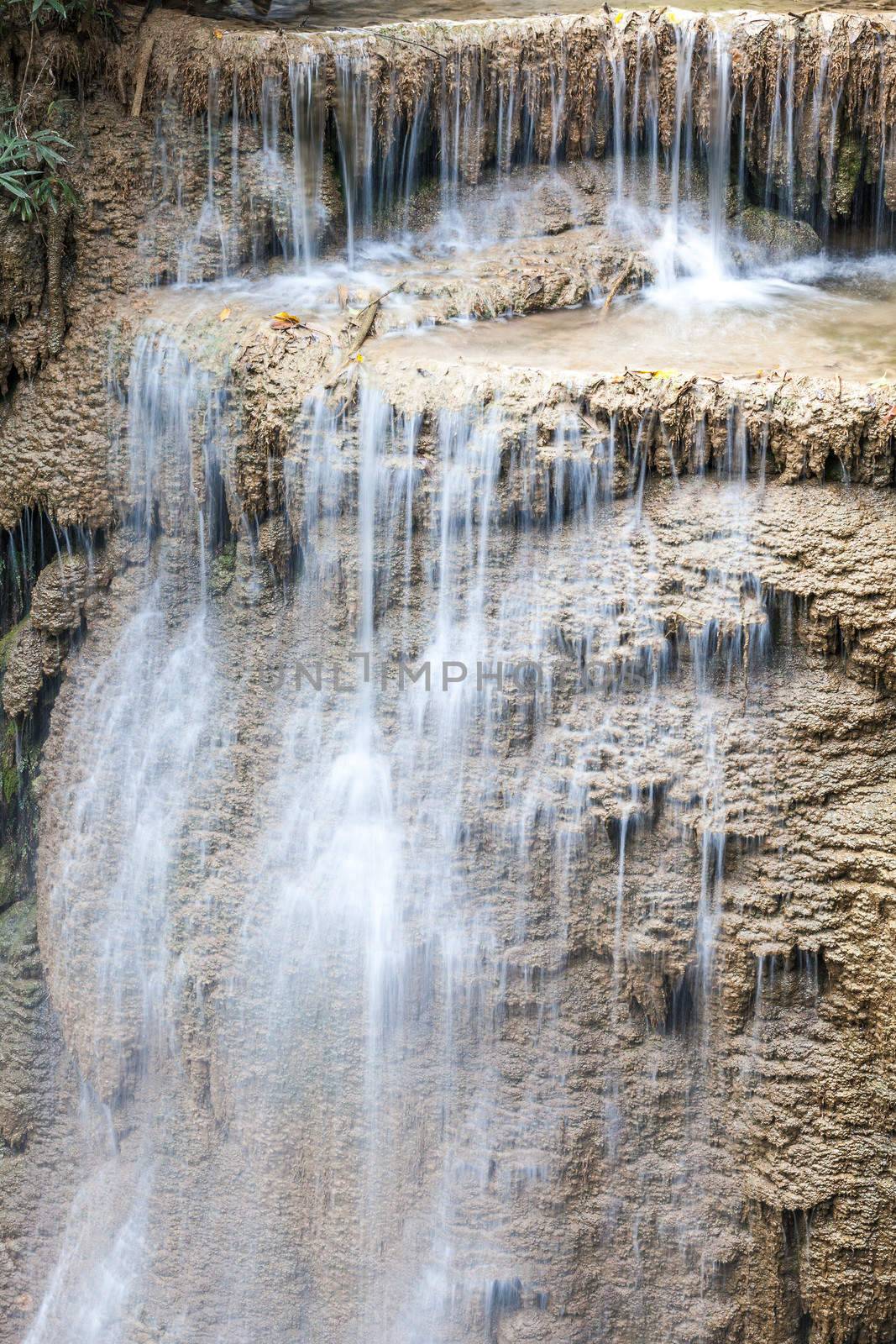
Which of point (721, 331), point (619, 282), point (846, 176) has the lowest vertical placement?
point (721, 331)

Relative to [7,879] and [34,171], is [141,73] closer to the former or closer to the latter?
[34,171]

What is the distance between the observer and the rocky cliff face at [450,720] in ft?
15.8

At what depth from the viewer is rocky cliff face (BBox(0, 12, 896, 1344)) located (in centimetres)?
482

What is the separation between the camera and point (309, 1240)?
5.29 metres

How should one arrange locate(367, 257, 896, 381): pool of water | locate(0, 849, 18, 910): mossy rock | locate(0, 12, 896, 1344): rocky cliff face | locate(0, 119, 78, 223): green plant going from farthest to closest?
locate(0, 849, 18, 910): mossy rock → locate(0, 119, 78, 223): green plant → locate(367, 257, 896, 381): pool of water → locate(0, 12, 896, 1344): rocky cliff face

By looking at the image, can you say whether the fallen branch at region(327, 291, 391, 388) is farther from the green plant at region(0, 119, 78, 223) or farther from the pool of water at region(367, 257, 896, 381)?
the green plant at region(0, 119, 78, 223)

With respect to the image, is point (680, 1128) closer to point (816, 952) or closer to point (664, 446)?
point (816, 952)

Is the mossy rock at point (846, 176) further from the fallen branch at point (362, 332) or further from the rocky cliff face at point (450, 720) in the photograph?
the fallen branch at point (362, 332)

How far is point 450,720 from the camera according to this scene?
17.2 feet

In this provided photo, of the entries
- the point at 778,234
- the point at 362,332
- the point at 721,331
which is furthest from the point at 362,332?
the point at 778,234

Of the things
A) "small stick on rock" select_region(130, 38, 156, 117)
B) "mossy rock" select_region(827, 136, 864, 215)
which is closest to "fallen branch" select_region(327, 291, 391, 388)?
"small stick on rock" select_region(130, 38, 156, 117)

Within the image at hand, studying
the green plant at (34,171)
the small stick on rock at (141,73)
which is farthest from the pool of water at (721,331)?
the small stick on rock at (141,73)

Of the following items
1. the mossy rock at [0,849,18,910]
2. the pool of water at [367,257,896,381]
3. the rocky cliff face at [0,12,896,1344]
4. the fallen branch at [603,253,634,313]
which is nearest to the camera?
the rocky cliff face at [0,12,896,1344]

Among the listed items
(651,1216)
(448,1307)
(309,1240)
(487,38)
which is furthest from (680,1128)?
(487,38)
